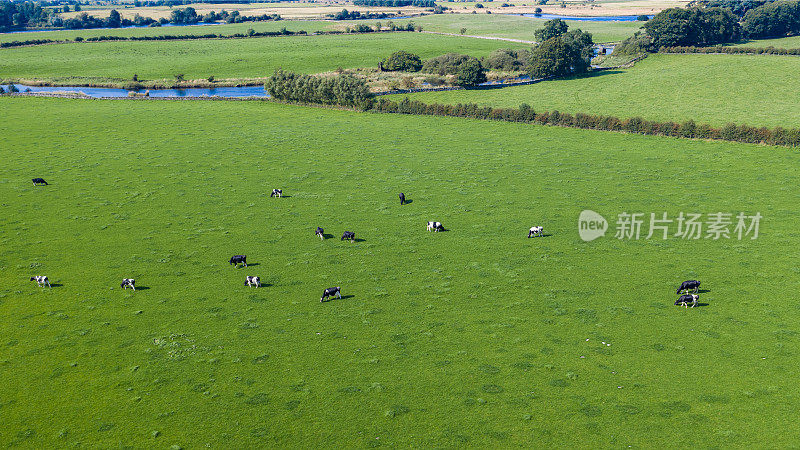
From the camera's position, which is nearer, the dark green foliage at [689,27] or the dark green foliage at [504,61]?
the dark green foliage at [504,61]

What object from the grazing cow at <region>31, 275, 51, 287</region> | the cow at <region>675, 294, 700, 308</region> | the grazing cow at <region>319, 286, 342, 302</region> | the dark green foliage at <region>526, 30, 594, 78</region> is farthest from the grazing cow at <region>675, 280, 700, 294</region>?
the dark green foliage at <region>526, 30, 594, 78</region>

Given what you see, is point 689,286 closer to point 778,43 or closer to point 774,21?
point 778,43

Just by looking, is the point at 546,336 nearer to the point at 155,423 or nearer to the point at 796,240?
the point at 155,423

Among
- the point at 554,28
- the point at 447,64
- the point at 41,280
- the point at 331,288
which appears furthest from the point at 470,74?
the point at 41,280

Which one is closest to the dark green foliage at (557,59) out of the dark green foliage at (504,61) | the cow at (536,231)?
the dark green foliage at (504,61)

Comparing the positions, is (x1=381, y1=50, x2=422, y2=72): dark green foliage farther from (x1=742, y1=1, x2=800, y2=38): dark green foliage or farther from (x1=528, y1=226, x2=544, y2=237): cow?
(x1=742, y1=1, x2=800, y2=38): dark green foliage

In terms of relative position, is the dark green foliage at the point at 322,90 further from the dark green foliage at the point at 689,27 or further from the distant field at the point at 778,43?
the distant field at the point at 778,43

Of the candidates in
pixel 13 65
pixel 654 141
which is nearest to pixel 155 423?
pixel 654 141
